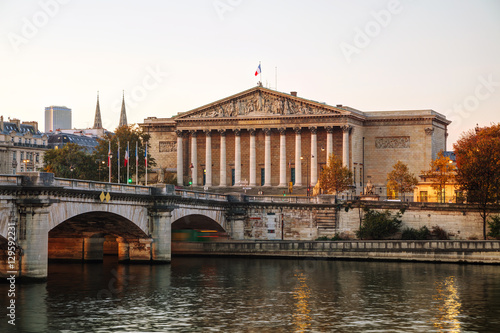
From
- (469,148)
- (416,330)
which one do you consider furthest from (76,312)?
(469,148)

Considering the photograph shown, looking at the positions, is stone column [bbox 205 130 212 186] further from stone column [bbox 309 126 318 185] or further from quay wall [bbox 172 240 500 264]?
quay wall [bbox 172 240 500 264]

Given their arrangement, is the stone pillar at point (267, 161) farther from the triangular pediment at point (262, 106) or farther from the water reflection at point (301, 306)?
the water reflection at point (301, 306)

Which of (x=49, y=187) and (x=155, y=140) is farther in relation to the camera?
(x=155, y=140)

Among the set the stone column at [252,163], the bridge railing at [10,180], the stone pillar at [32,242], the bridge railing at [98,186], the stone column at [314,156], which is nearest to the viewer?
the bridge railing at [10,180]

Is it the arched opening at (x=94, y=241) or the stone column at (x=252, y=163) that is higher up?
the stone column at (x=252, y=163)

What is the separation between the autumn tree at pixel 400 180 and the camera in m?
124

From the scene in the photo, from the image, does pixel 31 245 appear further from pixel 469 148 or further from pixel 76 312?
pixel 469 148

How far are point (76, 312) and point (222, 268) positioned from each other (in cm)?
2826

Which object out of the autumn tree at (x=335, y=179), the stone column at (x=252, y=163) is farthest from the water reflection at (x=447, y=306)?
the stone column at (x=252, y=163)

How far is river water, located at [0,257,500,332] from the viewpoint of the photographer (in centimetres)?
4822

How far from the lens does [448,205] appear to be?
94.8m

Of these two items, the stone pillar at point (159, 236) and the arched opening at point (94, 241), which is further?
the stone pillar at point (159, 236)

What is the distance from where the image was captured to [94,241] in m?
82.9

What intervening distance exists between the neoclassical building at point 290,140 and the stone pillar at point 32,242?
7773 cm
